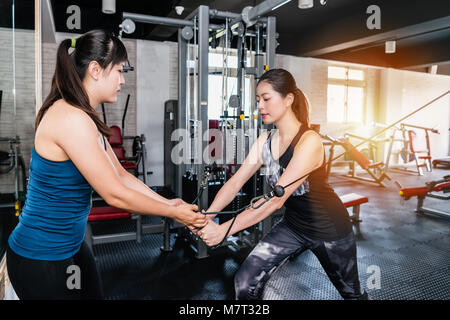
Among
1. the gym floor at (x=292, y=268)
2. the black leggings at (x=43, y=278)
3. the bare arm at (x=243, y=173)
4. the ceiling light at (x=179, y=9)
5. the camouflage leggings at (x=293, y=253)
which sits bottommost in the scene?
the gym floor at (x=292, y=268)

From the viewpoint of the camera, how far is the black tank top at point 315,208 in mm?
1532

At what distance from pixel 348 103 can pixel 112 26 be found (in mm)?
6237

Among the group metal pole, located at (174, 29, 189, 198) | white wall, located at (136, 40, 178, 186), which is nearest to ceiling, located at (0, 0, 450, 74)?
white wall, located at (136, 40, 178, 186)

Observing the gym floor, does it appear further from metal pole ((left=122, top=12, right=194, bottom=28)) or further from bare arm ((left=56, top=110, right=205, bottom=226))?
metal pole ((left=122, top=12, right=194, bottom=28))

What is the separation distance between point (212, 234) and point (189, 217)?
274 millimetres

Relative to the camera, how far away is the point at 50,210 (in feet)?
3.37

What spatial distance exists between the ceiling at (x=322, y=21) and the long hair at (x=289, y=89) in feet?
9.10

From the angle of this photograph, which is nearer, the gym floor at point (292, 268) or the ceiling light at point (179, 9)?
the gym floor at point (292, 268)

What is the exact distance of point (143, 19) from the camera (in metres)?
3.38

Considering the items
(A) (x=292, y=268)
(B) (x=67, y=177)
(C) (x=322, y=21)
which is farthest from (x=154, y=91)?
(B) (x=67, y=177)

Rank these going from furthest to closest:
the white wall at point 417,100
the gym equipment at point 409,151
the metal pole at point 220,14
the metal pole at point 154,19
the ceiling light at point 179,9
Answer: the white wall at point 417,100, the gym equipment at point 409,151, the ceiling light at point 179,9, the metal pole at point 154,19, the metal pole at point 220,14

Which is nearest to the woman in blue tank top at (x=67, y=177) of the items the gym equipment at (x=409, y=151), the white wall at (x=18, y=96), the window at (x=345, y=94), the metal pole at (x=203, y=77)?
the white wall at (x=18, y=96)

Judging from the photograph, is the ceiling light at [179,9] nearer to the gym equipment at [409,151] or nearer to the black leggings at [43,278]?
the black leggings at [43,278]
